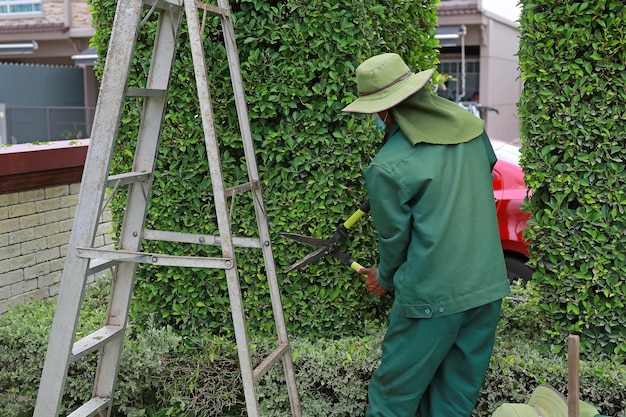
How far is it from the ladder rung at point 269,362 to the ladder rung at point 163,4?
1.68 m

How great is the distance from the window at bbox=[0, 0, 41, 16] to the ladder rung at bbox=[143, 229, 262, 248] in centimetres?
2431

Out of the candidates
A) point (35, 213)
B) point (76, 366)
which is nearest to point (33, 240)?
point (35, 213)

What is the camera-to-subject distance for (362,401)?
412cm

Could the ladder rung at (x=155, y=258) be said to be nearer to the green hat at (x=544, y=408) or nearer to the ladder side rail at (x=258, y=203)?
the ladder side rail at (x=258, y=203)

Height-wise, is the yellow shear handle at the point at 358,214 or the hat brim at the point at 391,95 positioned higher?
the hat brim at the point at 391,95

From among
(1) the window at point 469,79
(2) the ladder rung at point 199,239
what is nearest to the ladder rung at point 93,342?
(2) the ladder rung at point 199,239

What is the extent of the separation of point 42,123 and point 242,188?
21.0 m

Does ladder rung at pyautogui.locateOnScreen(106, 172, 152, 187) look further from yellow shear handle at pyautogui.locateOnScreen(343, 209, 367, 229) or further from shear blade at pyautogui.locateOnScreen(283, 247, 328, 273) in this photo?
yellow shear handle at pyautogui.locateOnScreen(343, 209, 367, 229)

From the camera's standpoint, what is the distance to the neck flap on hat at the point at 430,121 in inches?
131

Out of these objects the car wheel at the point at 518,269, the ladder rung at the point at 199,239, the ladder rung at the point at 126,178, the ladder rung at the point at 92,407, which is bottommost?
the car wheel at the point at 518,269

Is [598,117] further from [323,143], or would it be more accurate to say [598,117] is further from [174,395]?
[174,395]

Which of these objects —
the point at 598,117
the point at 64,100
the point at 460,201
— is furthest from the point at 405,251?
the point at 64,100

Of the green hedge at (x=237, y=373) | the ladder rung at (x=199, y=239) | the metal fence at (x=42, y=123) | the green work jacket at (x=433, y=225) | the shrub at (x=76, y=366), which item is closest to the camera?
the green work jacket at (x=433, y=225)

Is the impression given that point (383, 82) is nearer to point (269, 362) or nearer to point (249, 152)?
point (249, 152)
